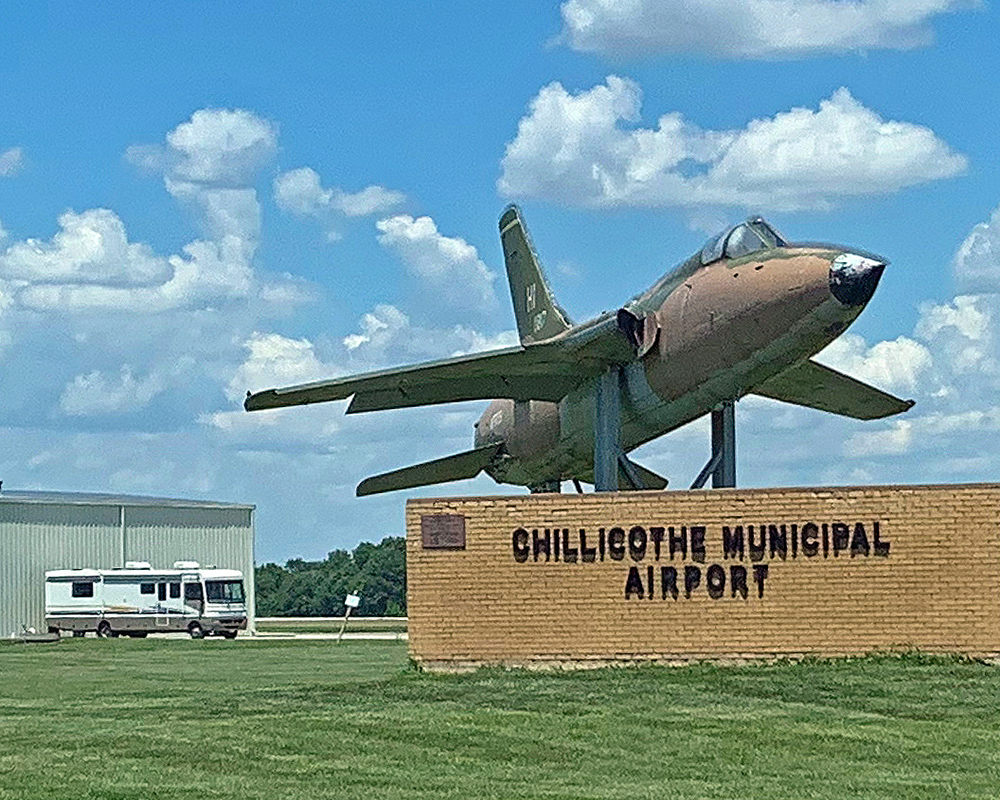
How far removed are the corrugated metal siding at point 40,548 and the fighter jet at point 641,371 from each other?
29.6 meters

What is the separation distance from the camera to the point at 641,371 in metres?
26.1

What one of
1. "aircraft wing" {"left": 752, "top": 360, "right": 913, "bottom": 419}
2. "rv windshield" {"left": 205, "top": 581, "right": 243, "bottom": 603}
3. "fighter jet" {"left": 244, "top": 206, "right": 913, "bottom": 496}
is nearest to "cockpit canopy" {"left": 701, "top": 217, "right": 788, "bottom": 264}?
"fighter jet" {"left": 244, "top": 206, "right": 913, "bottom": 496}

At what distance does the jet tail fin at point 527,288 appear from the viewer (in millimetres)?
32344

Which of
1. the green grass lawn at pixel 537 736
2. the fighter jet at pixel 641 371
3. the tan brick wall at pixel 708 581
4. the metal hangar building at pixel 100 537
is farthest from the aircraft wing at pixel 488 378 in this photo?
the metal hangar building at pixel 100 537

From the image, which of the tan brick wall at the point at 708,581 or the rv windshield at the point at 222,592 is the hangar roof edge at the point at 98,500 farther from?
the tan brick wall at the point at 708,581

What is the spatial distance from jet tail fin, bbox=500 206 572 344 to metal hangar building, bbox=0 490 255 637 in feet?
91.6

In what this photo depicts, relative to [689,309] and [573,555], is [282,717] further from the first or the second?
[689,309]

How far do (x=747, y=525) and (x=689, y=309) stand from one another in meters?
3.80

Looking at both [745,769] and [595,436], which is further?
[595,436]

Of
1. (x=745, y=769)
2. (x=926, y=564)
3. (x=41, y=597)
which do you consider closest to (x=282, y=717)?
(x=745, y=769)

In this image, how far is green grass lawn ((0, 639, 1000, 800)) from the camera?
13234mm

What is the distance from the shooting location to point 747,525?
2180 cm

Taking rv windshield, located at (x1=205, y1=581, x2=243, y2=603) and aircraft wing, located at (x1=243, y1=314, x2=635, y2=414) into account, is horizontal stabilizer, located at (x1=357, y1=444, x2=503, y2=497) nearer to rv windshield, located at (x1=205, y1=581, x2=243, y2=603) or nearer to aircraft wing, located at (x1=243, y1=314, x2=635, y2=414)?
aircraft wing, located at (x1=243, y1=314, x2=635, y2=414)

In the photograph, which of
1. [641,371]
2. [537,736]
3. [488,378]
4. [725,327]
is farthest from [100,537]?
[537,736]
